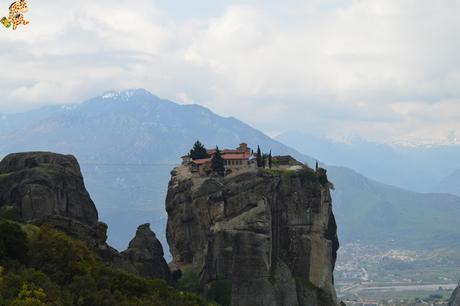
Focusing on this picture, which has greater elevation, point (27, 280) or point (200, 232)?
point (200, 232)

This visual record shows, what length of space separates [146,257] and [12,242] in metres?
38.6

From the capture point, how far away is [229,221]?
115m

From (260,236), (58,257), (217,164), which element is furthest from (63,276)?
(217,164)

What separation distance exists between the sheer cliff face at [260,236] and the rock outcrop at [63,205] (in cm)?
778

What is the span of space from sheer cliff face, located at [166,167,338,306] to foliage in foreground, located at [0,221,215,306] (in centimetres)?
2524

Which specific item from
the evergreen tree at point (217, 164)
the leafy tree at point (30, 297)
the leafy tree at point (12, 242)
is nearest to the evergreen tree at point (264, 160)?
the evergreen tree at point (217, 164)

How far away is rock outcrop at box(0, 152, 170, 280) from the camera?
97875mm

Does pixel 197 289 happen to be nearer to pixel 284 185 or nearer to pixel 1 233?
pixel 284 185

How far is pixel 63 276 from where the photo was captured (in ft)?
247

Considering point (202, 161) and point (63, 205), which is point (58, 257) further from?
point (202, 161)

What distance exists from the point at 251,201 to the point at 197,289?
13460 mm

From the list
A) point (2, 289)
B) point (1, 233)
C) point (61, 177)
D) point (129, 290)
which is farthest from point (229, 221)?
point (2, 289)

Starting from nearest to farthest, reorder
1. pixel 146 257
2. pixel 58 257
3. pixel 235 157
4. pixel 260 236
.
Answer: pixel 58 257
pixel 260 236
pixel 146 257
pixel 235 157

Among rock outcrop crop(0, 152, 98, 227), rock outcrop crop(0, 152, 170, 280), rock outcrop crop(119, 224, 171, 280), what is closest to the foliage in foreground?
rock outcrop crop(0, 152, 170, 280)
